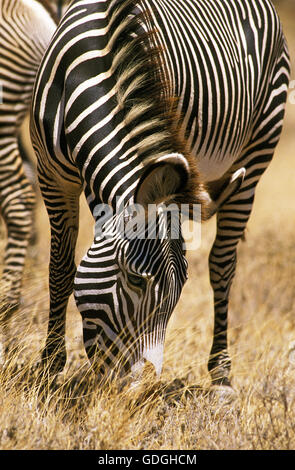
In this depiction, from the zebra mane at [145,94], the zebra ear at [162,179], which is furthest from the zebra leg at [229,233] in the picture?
the zebra ear at [162,179]

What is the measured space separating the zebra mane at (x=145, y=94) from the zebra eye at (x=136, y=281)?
1.31ft

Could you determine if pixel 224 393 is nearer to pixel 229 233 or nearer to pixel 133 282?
pixel 229 233


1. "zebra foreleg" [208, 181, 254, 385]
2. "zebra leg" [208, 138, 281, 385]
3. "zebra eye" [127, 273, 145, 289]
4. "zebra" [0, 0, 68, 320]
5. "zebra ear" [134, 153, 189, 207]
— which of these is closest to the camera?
"zebra ear" [134, 153, 189, 207]

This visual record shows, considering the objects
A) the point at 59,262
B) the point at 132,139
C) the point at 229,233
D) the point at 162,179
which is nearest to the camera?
the point at 162,179

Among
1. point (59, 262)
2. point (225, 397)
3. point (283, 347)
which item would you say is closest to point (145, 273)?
point (59, 262)

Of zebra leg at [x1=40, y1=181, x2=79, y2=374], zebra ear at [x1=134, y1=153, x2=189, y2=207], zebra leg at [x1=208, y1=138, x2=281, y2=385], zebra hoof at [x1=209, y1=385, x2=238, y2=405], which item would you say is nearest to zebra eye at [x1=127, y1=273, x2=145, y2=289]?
zebra ear at [x1=134, y1=153, x2=189, y2=207]

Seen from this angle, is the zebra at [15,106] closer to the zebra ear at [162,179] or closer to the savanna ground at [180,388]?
the savanna ground at [180,388]

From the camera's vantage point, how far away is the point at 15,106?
580cm

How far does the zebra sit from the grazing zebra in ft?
5.72

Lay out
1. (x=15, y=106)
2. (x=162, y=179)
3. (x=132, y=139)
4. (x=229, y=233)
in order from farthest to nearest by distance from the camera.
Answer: (x=15, y=106) < (x=229, y=233) < (x=132, y=139) < (x=162, y=179)

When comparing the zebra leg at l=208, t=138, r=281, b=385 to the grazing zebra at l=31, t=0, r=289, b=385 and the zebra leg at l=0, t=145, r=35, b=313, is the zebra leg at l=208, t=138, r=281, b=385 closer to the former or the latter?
the grazing zebra at l=31, t=0, r=289, b=385

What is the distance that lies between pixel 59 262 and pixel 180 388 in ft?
3.81

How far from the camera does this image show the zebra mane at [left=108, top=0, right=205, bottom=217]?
10.1 ft

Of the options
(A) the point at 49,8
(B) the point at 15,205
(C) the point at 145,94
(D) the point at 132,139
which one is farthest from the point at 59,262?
(A) the point at 49,8
